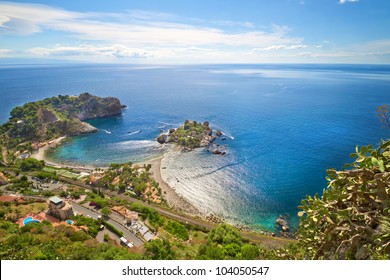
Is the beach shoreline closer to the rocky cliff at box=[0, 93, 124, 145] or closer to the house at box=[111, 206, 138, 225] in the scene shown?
the rocky cliff at box=[0, 93, 124, 145]

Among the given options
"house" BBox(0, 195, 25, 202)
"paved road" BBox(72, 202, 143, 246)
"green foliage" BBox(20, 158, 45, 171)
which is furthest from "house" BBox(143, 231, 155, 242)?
"green foliage" BBox(20, 158, 45, 171)

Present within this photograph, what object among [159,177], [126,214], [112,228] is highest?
[112,228]

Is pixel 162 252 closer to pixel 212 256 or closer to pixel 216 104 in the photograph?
pixel 212 256

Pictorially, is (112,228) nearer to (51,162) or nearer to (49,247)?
(49,247)

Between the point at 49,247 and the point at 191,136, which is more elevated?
the point at 49,247

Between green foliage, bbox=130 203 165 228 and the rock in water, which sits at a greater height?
the rock in water

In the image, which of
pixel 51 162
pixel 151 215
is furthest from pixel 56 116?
pixel 151 215

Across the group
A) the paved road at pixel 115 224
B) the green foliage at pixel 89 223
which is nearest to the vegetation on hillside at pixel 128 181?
the paved road at pixel 115 224
